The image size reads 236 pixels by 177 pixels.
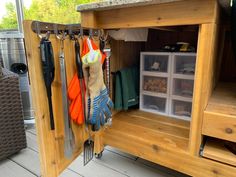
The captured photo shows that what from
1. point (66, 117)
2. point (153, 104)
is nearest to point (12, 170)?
point (66, 117)

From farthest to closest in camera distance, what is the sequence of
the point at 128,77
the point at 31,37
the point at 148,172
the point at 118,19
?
the point at 128,77 → the point at 148,172 → the point at 118,19 → the point at 31,37

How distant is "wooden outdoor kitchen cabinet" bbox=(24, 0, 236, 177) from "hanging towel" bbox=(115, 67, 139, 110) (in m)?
0.32

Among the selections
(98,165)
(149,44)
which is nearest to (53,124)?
(98,165)

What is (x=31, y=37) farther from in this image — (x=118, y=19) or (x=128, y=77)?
(x=128, y=77)

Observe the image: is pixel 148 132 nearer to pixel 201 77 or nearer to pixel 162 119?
pixel 162 119

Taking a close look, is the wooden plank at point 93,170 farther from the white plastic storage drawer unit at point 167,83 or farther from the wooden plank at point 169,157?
the white plastic storage drawer unit at point 167,83

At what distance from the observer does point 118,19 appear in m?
0.95

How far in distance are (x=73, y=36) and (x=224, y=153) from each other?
922 mm

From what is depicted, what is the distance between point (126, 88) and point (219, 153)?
0.75m

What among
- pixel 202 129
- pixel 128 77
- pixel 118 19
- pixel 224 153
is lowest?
pixel 224 153

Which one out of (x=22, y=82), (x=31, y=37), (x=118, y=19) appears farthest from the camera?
(x=22, y=82)

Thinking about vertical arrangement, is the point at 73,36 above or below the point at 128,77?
above

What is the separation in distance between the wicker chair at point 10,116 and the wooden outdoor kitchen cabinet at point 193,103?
24.1 inches

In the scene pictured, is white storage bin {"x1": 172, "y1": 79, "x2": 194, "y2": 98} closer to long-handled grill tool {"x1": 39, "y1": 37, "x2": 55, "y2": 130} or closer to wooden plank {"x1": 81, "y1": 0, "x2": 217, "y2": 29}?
wooden plank {"x1": 81, "y1": 0, "x2": 217, "y2": 29}
